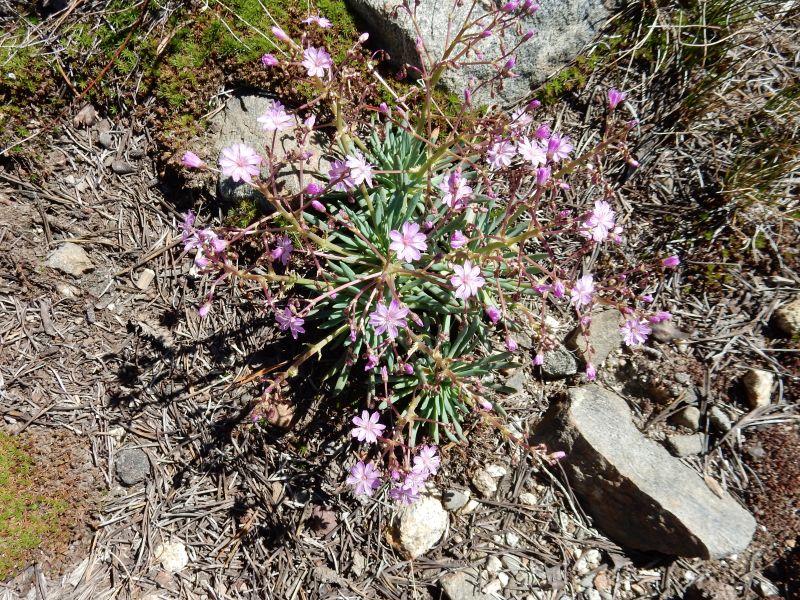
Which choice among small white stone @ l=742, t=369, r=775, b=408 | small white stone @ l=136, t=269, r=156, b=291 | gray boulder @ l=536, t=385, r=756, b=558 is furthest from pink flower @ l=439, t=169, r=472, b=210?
small white stone @ l=742, t=369, r=775, b=408

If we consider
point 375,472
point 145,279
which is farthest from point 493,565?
point 145,279

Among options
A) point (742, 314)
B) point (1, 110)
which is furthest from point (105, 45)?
point (742, 314)

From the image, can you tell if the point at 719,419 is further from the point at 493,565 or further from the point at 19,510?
the point at 19,510

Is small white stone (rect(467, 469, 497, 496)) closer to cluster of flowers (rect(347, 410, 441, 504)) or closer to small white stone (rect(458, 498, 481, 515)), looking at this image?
small white stone (rect(458, 498, 481, 515))

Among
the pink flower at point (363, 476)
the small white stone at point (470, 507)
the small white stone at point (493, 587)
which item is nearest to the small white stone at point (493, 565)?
the small white stone at point (493, 587)

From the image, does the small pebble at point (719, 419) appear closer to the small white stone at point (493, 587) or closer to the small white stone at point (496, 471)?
the small white stone at point (496, 471)
